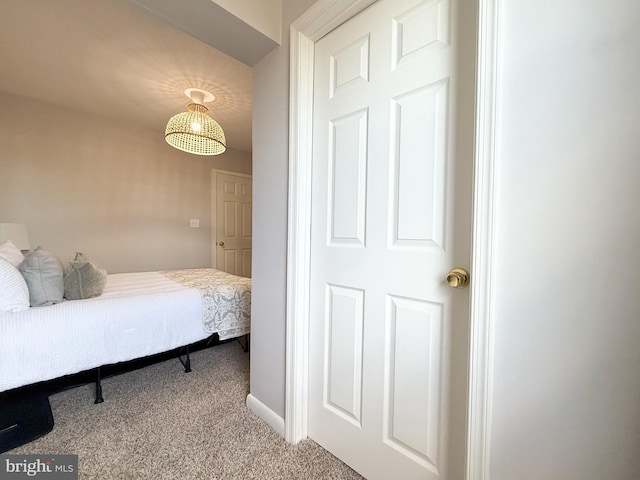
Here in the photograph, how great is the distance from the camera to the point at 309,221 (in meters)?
1.30

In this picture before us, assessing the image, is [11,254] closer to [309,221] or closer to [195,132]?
[195,132]

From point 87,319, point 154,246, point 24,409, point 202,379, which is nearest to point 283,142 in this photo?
point 87,319

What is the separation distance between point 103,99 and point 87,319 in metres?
2.42

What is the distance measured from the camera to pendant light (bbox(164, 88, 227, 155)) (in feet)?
7.53

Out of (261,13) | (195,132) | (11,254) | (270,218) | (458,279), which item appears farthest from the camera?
(195,132)

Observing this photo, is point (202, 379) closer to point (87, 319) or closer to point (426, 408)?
point (87, 319)

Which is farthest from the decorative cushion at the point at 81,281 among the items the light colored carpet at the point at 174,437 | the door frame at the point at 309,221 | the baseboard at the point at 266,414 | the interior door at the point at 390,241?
the interior door at the point at 390,241

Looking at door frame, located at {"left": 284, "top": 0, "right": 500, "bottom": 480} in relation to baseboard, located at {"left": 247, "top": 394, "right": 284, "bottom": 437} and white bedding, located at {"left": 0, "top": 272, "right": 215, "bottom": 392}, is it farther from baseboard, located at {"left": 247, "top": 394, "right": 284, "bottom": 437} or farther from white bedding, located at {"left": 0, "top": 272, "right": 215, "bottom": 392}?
white bedding, located at {"left": 0, "top": 272, "right": 215, "bottom": 392}

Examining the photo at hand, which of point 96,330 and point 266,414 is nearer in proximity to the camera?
point 266,414

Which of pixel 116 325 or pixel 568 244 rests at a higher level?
pixel 568 244

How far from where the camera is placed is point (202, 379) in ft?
6.26

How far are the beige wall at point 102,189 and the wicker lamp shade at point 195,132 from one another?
1.38 meters

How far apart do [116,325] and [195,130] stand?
1664 millimetres

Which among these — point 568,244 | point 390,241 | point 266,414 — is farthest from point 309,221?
point 266,414
